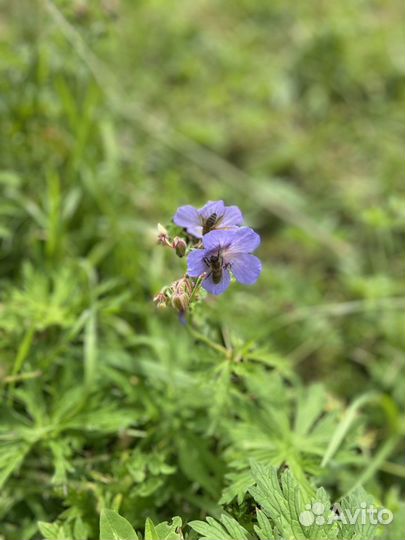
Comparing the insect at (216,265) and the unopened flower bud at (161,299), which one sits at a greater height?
the insect at (216,265)

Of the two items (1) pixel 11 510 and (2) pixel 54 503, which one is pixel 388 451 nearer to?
(2) pixel 54 503

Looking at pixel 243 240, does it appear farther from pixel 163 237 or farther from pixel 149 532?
pixel 149 532

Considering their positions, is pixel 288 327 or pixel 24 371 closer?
pixel 24 371

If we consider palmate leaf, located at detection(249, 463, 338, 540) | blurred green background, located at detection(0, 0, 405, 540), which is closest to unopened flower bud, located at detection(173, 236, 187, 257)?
blurred green background, located at detection(0, 0, 405, 540)

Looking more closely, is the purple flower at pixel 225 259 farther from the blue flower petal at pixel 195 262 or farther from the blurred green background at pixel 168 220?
the blurred green background at pixel 168 220

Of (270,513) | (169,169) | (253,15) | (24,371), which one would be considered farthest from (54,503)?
(253,15)

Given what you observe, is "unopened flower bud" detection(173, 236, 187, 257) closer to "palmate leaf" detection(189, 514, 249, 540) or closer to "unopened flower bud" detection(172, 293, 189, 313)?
"unopened flower bud" detection(172, 293, 189, 313)

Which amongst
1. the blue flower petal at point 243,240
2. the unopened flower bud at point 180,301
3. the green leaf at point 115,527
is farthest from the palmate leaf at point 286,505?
the blue flower petal at point 243,240

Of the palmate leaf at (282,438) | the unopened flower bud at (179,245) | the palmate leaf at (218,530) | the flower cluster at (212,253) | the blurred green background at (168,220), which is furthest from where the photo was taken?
the blurred green background at (168,220)
